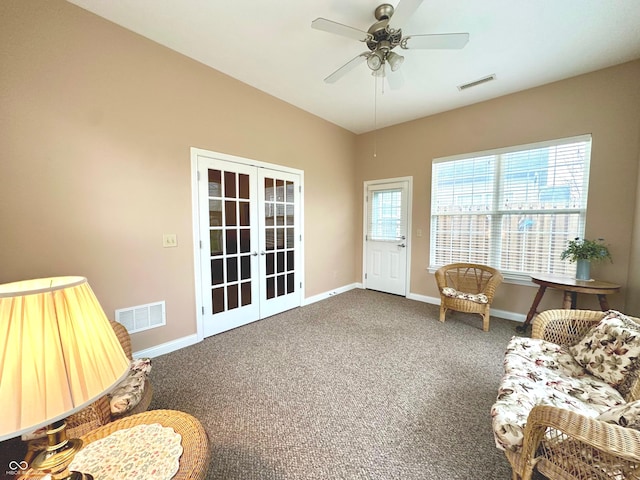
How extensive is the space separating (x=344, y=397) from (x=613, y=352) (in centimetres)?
170

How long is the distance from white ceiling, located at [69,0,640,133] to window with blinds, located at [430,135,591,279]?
2.89 feet

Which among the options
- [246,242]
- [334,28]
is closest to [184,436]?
[246,242]

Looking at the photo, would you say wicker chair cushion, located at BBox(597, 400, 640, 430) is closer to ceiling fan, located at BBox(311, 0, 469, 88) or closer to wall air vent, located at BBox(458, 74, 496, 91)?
ceiling fan, located at BBox(311, 0, 469, 88)

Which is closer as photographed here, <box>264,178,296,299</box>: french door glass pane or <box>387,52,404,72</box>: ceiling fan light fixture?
<box>387,52,404,72</box>: ceiling fan light fixture

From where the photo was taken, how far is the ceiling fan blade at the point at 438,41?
1.85 metres

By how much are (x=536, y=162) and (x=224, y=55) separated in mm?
3904

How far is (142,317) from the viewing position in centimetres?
242

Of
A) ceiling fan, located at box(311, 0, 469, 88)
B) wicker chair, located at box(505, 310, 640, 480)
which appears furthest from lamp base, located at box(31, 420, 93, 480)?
ceiling fan, located at box(311, 0, 469, 88)

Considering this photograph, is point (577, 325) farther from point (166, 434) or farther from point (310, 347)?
point (166, 434)

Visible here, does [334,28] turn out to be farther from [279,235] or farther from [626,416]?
[626,416]

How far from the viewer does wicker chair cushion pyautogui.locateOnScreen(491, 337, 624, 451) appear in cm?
117

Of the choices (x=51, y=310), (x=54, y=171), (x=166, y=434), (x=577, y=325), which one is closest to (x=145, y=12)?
(x=54, y=171)

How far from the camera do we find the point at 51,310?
579 mm

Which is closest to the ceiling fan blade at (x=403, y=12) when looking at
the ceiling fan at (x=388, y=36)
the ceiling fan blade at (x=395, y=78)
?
the ceiling fan at (x=388, y=36)
